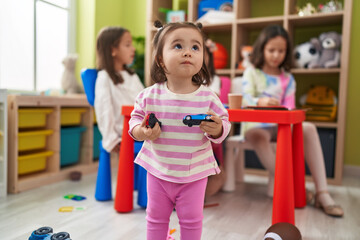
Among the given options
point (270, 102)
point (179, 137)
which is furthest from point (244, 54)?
point (179, 137)

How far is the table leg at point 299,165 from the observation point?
5.29 feet

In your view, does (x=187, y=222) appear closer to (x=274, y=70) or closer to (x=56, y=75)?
(x=274, y=70)

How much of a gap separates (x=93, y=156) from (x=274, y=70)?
1549 millimetres

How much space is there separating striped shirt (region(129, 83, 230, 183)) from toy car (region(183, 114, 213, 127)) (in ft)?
0.23

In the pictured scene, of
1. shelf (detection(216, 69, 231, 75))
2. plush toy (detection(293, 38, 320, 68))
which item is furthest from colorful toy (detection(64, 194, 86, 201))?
plush toy (detection(293, 38, 320, 68))

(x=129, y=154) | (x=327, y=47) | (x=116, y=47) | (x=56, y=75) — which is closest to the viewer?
(x=129, y=154)

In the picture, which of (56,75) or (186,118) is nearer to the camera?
(186,118)

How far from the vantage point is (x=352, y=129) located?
105 inches

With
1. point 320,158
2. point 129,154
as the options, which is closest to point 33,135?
point 129,154

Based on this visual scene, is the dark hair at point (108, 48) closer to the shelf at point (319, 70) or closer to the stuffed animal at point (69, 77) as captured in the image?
the stuffed animal at point (69, 77)

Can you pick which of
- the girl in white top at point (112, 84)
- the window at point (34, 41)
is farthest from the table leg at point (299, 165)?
the window at point (34, 41)

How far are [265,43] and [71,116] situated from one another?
1.44 metres

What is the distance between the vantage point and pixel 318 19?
2.41 m

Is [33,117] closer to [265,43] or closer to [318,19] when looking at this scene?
[265,43]
